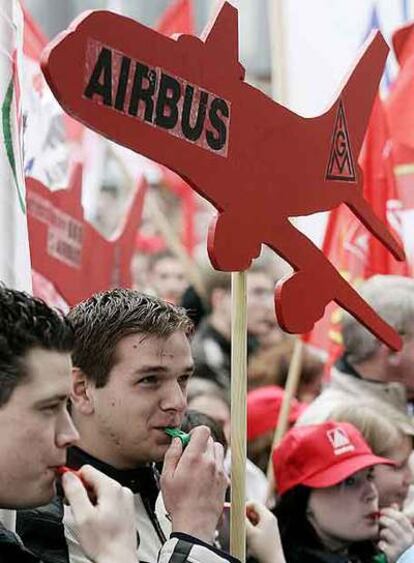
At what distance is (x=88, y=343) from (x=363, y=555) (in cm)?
137

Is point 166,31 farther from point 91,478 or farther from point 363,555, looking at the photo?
point 91,478

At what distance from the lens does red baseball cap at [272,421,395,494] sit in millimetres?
4016

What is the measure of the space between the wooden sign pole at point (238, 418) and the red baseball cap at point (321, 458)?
3.20ft

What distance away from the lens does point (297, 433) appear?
4.17 metres

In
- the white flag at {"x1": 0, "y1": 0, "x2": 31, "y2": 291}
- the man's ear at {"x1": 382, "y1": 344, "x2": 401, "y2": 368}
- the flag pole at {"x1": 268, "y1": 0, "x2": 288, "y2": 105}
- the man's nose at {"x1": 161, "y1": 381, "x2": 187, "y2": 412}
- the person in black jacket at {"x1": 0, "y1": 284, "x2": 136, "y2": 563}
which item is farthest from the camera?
the flag pole at {"x1": 268, "y1": 0, "x2": 288, "y2": 105}

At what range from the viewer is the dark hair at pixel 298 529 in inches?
157

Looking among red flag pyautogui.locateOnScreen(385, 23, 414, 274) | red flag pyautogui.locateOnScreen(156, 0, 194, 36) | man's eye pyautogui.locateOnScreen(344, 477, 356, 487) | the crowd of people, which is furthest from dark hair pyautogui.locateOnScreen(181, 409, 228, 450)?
red flag pyautogui.locateOnScreen(156, 0, 194, 36)

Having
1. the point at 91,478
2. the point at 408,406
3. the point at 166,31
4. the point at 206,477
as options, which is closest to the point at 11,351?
the point at 91,478

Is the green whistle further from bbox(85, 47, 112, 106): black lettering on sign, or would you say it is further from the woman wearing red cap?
the woman wearing red cap

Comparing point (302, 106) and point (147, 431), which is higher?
point (302, 106)

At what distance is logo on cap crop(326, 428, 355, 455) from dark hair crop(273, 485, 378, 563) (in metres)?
0.13

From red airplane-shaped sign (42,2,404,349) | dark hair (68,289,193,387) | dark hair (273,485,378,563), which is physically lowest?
dark hair (273,485,378,563)

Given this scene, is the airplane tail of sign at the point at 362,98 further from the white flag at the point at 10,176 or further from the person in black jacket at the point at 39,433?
the person in black jacket at the point at 39,433

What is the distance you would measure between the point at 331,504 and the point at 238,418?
1.01 metres
